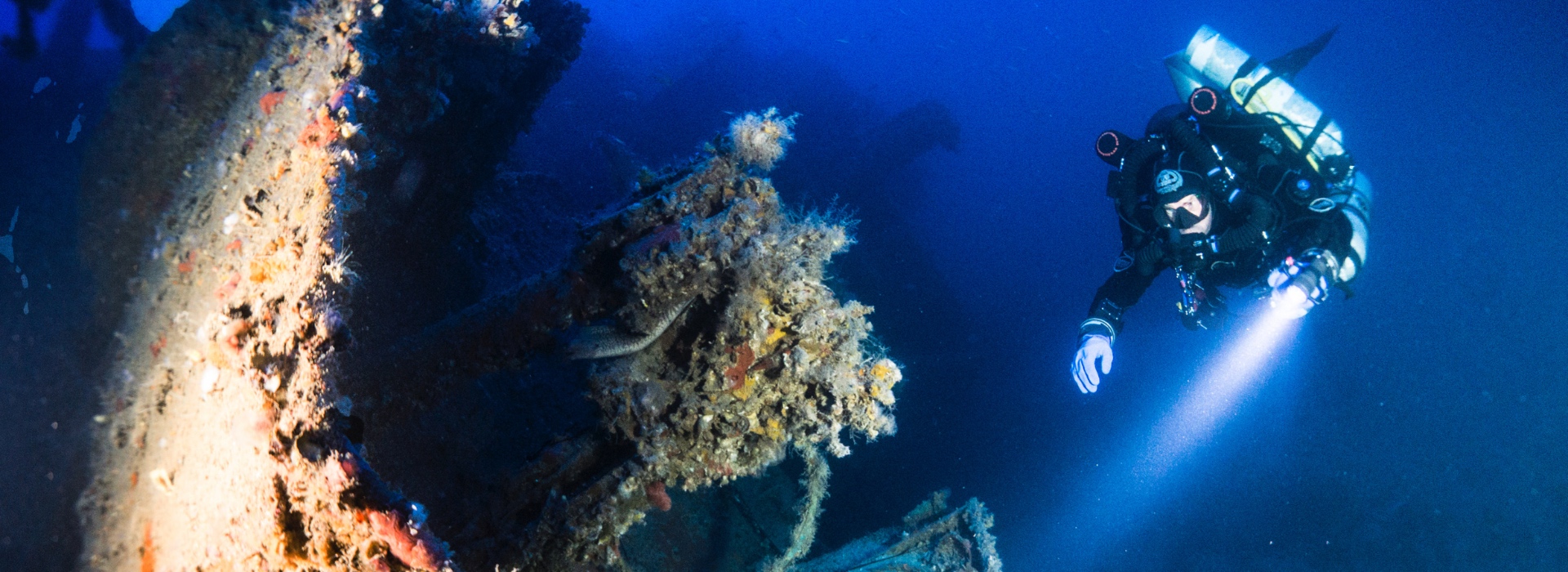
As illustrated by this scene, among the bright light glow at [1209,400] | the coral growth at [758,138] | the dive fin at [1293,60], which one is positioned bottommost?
the coral growth at [758,138]

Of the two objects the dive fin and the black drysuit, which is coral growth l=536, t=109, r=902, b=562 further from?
the dive fin

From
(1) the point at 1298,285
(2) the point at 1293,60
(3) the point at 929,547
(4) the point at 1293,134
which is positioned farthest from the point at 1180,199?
(3) the point at 929,547

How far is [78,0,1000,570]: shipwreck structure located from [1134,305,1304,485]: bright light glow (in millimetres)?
19176

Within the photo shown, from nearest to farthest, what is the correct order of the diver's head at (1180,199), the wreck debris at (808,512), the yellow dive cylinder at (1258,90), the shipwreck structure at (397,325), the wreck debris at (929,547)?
the shipwreck structure at (397,325)
the wreck debris at (808,512)
the wreck debris at (929,547)
the diver's head at (1180,199)
the yellow dive cylinder at (1258,90)

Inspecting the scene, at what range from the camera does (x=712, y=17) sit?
26156 millimetres

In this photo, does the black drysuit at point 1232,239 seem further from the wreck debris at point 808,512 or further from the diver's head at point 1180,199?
the wreck debris at point 808,512

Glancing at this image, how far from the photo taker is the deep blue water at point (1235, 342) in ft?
41.7

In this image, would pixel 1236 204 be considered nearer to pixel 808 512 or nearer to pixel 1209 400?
pixel 808 512

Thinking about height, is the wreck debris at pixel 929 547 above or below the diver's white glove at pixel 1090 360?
below

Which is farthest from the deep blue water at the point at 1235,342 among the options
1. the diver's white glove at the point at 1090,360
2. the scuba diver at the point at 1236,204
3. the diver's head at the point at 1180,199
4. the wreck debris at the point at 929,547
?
the diver's head at the point at 1180,199

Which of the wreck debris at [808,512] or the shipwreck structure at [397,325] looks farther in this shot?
the wreck debris at [808,512]

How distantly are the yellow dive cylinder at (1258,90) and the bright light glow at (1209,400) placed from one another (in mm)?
14082

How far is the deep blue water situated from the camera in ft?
41.7

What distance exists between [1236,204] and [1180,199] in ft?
2.08
